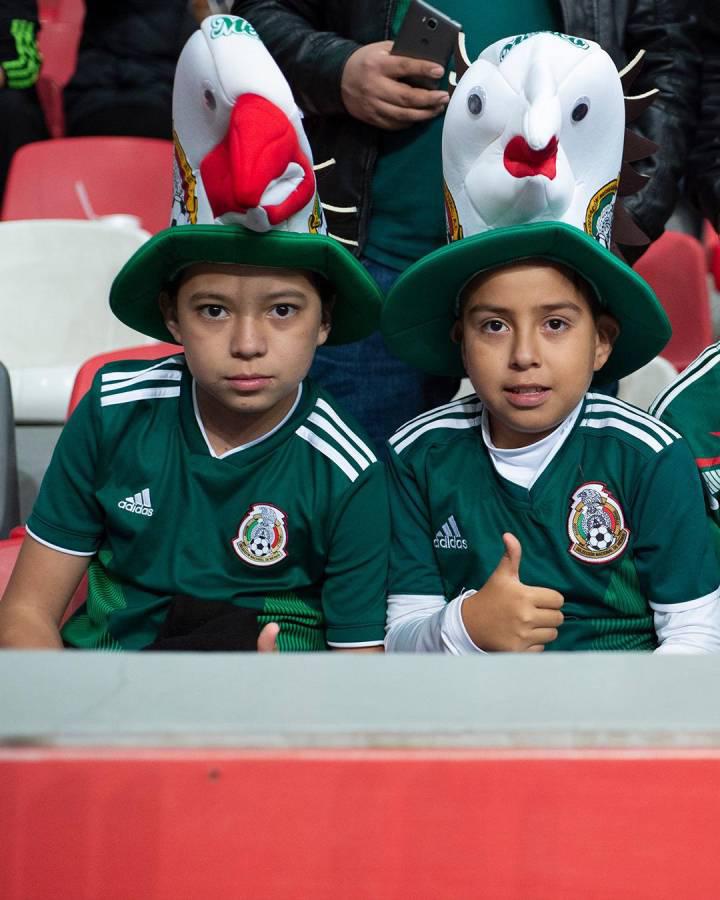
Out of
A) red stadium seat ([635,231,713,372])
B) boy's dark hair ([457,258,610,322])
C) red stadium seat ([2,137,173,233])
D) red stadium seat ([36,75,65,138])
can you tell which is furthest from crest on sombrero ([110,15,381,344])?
red stadium seat ([36,75,65,138])

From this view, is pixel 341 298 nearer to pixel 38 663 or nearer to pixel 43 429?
pixel 38 663

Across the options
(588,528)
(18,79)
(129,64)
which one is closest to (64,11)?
(18,79)

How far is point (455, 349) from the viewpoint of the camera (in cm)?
140

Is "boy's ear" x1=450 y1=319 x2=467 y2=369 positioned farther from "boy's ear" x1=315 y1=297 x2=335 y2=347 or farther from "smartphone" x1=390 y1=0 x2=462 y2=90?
"smartphone" x1=390 y1=0 x2=462 y2=90

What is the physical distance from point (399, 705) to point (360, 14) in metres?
1.22

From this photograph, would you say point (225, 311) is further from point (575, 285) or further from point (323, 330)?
point (575, 285)

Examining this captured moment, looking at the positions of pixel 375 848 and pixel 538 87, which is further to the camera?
pixel 538 87

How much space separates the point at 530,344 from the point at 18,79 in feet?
8.09

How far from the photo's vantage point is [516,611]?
1104 mm

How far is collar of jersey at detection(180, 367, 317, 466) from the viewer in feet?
4.29

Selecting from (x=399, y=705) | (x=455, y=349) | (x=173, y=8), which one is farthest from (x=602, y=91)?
(x=173, y=8)

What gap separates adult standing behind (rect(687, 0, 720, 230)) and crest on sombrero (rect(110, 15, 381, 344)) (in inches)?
21.7

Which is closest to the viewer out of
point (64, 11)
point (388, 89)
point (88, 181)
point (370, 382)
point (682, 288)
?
point (388, 89)

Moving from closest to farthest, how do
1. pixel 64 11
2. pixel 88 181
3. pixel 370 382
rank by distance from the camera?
pixel 370 382 → pixel 88 181 → pixel 64 11
